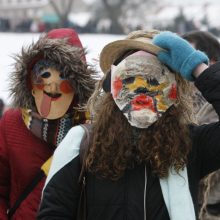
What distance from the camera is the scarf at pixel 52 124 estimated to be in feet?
10.3

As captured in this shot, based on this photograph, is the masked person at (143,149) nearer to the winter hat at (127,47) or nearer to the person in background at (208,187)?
the winter hat at (127,47)

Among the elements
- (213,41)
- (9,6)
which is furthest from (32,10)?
(213,41)

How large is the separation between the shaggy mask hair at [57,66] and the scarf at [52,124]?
0.05m

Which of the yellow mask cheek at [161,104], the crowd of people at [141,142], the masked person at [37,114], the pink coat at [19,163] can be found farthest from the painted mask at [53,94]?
the yellow mask cheek at [161,104]

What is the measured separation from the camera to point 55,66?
3209mm

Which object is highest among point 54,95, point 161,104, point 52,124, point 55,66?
point 161,104

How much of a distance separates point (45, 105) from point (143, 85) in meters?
0.79

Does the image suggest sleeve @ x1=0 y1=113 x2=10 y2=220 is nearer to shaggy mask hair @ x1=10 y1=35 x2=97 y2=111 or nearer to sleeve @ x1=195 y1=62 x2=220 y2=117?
shaggy mask hair @ x1=10 y1=35 x2=97 y2=111

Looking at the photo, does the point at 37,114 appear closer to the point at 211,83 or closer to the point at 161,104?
the point at 161,104

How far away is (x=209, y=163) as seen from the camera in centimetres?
252

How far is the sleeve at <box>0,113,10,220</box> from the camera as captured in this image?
313 cm

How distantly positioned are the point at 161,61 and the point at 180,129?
250 mm

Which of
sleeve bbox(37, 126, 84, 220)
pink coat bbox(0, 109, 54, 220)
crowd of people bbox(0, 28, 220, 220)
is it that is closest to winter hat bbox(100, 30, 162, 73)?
crowd of people bbox(0, 28, 220, 220)

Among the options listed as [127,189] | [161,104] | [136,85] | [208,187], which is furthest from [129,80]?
[208,187]
